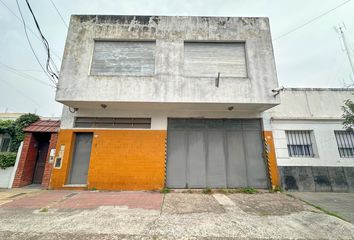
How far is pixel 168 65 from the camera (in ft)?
22.2

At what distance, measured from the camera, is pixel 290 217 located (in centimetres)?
416

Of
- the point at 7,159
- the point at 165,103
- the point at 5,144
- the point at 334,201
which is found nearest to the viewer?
the point at 334,201

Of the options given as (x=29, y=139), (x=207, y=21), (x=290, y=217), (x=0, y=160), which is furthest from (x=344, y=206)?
(x=0, y=160)

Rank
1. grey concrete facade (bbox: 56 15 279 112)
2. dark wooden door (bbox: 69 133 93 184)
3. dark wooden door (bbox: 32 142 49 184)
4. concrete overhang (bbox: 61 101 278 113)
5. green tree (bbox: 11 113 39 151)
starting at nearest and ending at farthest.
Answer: grey concrete facade (bbox: 56 15 279 112) < concrete overhang (bbox: 61 101 278 113) < dark wooden door (bbox: 69 133 93 184) < green tree (bbox: 11 113 39 151) < dark wooden door (bbox: 32 142 49 184)

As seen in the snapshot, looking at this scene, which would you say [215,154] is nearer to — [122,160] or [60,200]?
[122,160]

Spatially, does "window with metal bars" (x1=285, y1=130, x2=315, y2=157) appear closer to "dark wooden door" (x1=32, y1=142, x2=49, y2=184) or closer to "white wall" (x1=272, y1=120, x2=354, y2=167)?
"white wall" (x1=272, y1=120, x2=354, y2=167)

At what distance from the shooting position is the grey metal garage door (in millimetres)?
6773

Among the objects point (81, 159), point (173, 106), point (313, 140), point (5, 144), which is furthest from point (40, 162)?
point (313, 140)

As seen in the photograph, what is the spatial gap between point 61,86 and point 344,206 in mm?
11118

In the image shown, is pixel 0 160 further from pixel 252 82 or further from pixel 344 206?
pixel 344 206

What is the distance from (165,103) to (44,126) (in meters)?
6.09

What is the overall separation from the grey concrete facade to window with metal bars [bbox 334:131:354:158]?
12.9 ft

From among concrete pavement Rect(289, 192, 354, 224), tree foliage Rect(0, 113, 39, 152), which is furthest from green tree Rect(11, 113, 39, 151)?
concrete pavement Rect(289, 192, 354, 224)

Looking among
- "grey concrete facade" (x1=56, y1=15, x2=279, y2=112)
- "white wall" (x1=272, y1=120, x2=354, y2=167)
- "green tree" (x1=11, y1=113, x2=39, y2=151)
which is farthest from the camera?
"green tree" (x1=11, y1=113, x2=39, y2=151)
